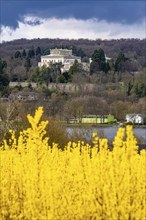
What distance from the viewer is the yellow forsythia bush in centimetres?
600

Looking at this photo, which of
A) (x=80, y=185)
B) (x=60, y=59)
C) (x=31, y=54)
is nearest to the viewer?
(x=80, y=185)

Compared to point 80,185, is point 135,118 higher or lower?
lower

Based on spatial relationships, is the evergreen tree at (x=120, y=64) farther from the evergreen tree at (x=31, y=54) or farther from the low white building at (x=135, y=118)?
the low white building at (x=135, y=118)

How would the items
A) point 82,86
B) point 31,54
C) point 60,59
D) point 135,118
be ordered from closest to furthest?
point 135,118 < point 82,86 < point 60,59 < point 31,54

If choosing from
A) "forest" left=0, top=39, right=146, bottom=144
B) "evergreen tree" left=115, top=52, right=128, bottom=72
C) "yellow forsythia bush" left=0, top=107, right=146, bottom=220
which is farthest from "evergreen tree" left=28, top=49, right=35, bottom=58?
"yellow forsythia bush" left=0, top=107, right=146, bottom=220

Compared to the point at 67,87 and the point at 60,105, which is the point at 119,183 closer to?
the point at 60,105

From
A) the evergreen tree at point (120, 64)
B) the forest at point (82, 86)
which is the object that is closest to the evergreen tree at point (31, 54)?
the forest at point (82, 86)

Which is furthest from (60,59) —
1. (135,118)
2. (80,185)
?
(80,185)

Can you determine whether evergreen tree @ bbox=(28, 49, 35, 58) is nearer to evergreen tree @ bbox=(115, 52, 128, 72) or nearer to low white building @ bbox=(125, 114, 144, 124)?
evergreen tree @ bbox=(115, 52, 128, 72)

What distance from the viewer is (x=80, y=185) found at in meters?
6.44

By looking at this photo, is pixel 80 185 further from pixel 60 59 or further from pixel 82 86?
pixel 60 59

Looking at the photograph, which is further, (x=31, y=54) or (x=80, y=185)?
(x=31, y=54)

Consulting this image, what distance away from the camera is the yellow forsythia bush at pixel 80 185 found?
600 cm

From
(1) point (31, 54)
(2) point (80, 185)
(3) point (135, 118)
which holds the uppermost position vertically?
(2) point (80, 185)
